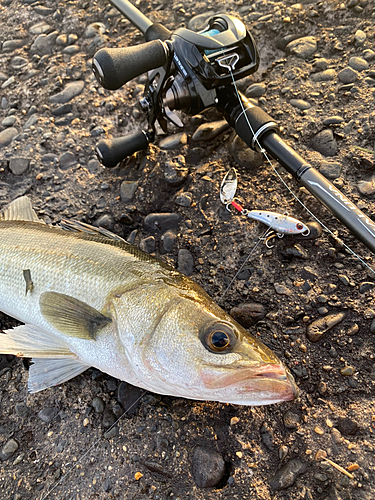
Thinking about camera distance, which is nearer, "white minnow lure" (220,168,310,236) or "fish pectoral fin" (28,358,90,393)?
"fish pectoral fin" (28,358,90,393)

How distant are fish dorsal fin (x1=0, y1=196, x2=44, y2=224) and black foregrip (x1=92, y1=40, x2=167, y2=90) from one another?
1.27m

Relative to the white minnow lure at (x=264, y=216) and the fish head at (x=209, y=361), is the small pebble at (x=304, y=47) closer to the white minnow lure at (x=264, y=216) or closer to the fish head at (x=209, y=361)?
the white minnow lure at (x=264, y=216)

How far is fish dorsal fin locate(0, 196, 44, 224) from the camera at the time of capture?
115 inches

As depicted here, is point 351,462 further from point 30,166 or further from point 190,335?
point 30,166

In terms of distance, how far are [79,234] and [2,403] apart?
1417 mm

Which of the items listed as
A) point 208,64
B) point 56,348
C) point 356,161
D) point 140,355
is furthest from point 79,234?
point 356,161

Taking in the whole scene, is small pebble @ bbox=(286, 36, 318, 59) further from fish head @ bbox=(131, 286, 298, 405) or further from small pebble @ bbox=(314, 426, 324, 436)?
small pebble @ bbox=(314, 426, 324, 436)

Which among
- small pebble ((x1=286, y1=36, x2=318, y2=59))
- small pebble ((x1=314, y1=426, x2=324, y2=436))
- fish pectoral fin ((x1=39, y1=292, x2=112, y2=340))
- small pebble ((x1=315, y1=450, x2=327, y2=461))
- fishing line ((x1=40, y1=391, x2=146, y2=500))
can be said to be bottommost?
fishing line ((x1=40, y1=391, x2=146, y2=500))

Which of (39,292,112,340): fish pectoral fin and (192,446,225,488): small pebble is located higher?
(39,292,112,340): fish pectoral fin

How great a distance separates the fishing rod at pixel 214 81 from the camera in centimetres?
228

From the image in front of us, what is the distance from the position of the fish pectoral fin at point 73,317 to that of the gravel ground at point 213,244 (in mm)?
456

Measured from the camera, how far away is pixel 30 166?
3350mm

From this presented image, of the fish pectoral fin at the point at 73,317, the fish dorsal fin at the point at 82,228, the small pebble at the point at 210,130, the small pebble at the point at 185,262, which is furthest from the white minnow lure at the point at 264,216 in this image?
the fish pectoral fin at the point at 73,317

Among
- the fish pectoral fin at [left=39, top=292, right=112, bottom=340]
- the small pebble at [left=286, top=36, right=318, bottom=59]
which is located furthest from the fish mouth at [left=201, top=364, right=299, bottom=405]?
the small pebble at [left=286, top=36, right=318, bottom=59]
